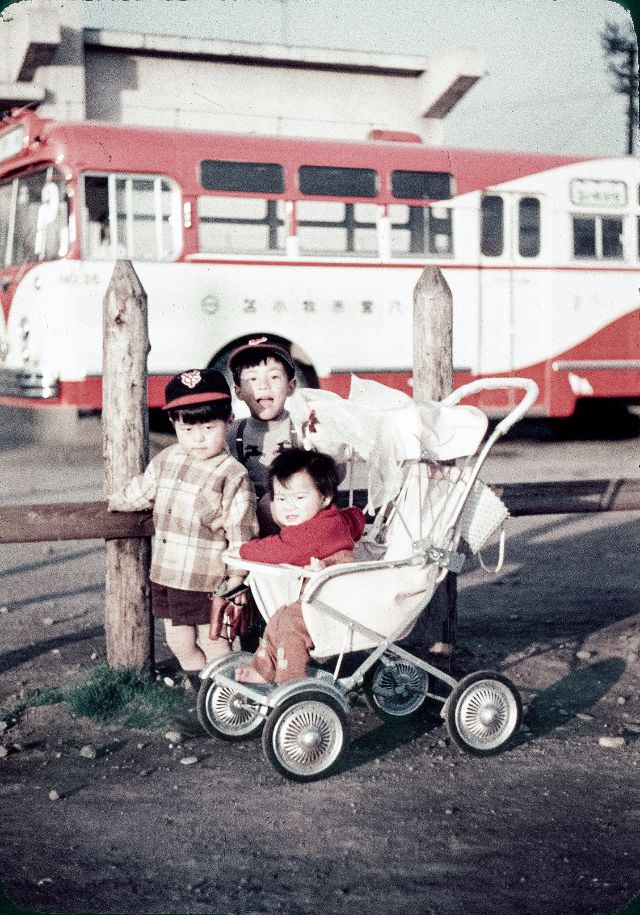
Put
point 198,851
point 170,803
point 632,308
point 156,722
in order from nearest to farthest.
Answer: point 198,851 → point 170,803 → point 156,722 → point 632,308

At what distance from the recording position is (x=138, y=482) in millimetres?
4406

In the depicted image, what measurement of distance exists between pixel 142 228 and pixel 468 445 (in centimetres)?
765

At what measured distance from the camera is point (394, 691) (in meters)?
4.41

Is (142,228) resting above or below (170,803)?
above

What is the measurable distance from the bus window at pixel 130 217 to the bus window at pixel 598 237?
442cm

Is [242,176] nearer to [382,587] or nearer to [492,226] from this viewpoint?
[492,226]

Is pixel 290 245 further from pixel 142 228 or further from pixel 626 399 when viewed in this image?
pixel 626 399

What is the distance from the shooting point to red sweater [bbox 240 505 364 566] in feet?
12.8

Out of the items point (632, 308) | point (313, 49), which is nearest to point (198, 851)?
point (632, 308)

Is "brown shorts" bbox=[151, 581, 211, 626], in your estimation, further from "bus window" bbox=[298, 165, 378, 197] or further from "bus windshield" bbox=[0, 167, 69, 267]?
"bus window" bbox=[298, 165, 378, 197]

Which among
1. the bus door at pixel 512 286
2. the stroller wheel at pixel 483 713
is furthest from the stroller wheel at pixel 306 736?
the bus door at pixel 512 286

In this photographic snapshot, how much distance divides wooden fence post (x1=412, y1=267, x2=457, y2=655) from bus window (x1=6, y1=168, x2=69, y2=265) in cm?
646

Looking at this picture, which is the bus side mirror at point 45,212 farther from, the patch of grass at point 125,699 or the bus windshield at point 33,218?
the patch of grass at point 125,699

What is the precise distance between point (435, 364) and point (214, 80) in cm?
1280
